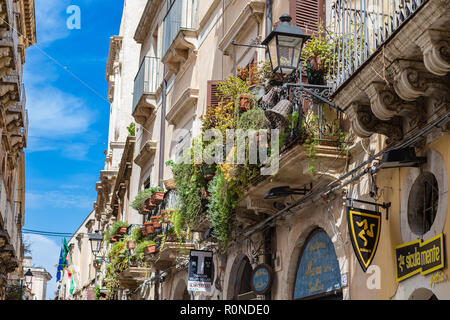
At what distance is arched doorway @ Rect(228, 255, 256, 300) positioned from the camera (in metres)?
13.5

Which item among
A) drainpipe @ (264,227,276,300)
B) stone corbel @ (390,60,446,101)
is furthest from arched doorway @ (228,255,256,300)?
stone corbel @ (390,60,446,101)

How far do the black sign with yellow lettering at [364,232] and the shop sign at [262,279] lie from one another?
3.80 meters

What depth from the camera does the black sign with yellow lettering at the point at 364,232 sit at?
25.2 ft

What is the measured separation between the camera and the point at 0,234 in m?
24.1

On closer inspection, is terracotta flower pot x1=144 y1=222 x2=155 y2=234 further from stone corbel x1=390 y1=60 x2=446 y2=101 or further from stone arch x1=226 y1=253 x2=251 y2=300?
stone corbel x1=390 y1=60 x2=446 y2=101

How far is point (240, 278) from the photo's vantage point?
13.8 metres

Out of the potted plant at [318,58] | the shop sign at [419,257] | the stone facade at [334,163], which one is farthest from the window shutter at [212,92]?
the shop sign at [419,257]

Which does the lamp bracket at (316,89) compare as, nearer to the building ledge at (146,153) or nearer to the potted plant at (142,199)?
the potted plant at (142,199)

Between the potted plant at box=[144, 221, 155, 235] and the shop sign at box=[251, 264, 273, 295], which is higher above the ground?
the potted plant at box=[144, 221, 155, 235]

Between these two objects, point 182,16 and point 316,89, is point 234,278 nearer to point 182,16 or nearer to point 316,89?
point 316,89

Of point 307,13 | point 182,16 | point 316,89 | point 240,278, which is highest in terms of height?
point 182,16

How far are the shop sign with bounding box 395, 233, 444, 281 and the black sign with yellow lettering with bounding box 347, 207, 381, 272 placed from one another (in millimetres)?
344

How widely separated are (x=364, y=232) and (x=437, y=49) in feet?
7.63

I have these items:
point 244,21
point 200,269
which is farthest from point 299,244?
point 244,21
